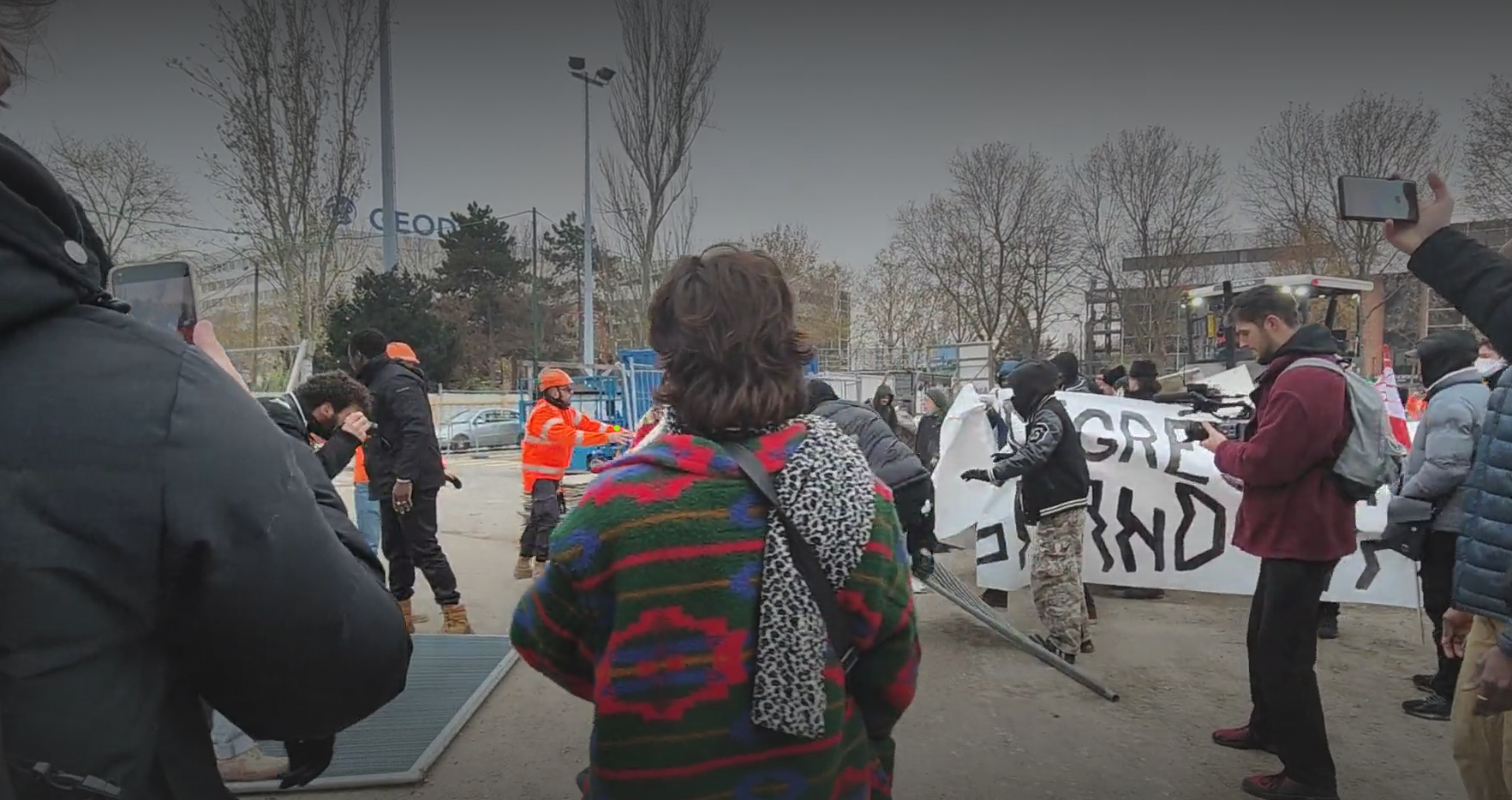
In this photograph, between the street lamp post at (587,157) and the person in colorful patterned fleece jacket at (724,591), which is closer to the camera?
the person in colorful patterned fleece jacket at (724,591)

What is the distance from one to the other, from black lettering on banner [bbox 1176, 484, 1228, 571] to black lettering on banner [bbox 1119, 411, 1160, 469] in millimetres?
281

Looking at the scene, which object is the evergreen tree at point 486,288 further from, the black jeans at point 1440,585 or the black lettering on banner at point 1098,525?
the black jeans at point 1440,585

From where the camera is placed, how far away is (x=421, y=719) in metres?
4.04

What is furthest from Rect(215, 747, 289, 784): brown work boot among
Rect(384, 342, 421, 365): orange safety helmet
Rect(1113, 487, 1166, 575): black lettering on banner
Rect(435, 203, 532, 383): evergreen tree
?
Rect(435, 203, 532, 383): evergreen tree

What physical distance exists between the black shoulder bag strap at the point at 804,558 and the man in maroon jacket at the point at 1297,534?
246cm

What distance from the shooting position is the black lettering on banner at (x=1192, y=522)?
6.00 m

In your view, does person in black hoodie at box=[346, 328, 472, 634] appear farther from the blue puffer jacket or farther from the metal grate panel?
the blue puffer jacket

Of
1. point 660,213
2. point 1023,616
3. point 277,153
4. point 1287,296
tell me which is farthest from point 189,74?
point 1287,296

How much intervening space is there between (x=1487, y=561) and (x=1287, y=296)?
4.71 ft

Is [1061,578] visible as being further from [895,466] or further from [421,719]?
[421,719]

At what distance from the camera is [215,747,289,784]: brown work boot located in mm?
3184

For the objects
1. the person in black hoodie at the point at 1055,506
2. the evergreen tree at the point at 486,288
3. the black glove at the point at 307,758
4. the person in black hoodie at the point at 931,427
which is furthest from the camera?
the evergreen tree at the point at 486,288

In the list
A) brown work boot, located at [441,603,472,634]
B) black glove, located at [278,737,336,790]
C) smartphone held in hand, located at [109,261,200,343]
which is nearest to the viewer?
black glove, located at [278,737,336,790]

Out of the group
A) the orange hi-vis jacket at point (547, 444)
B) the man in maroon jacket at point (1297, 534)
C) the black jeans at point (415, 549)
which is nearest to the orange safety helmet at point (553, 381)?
the orange hi-vis jacket at point (547, 444)
